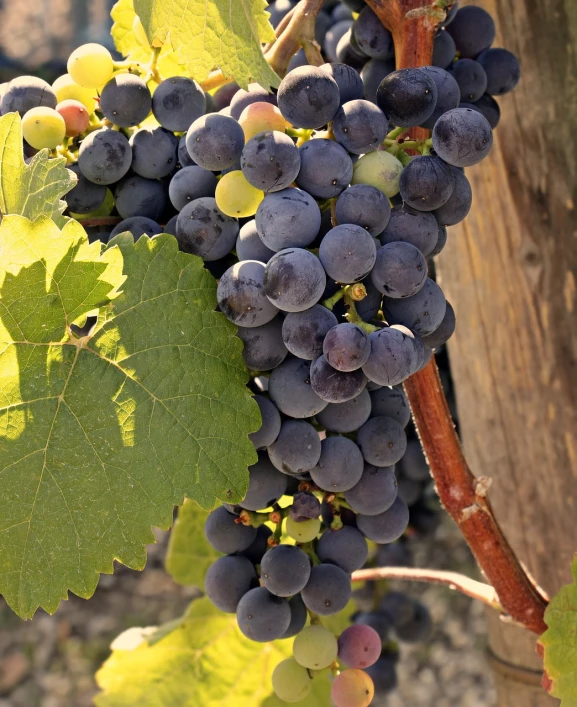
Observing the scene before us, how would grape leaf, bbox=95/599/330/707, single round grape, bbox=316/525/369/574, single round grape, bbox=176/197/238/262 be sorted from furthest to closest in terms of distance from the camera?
1. grape leaf, bbox=95/599/330/707
2. single round grape, bbox=316/525/369/574
3. single round grape, bbox=176/197/238/262

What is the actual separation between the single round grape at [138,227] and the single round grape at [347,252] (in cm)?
22

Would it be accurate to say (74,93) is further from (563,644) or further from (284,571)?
(563,644)

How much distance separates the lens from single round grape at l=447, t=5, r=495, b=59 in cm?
94

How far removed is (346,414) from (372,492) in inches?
3.8

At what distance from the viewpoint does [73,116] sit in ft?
2.76

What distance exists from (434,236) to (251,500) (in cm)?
32

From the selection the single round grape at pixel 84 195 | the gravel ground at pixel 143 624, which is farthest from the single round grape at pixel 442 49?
the gravel ground at pixel 143 624

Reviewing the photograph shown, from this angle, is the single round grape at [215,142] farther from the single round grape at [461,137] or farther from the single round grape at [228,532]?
the single round grape at [228,532]

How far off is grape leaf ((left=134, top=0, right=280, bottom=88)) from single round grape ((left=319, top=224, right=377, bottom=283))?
0.69 ft

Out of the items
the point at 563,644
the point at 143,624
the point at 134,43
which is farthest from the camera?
the point at 143,624

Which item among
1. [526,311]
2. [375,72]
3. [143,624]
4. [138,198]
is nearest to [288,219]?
[138,198]

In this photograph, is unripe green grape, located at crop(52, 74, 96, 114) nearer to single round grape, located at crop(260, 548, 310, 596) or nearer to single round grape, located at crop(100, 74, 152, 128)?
single round grape, located at crop(100, 74, 152, 128)

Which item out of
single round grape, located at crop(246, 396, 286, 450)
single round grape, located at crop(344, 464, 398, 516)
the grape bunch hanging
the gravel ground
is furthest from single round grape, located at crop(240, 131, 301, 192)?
the gravel ground

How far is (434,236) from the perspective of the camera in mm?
720
